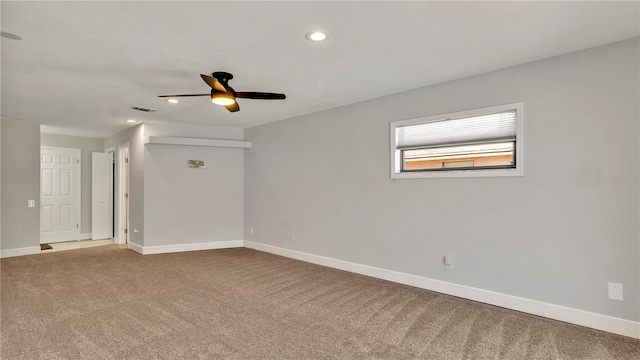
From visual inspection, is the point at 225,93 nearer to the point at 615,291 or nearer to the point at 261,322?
the point at 261,322

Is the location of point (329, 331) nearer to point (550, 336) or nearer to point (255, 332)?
point (255, 332)

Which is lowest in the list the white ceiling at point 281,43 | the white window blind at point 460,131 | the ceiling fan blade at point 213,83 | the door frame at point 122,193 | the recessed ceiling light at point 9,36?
the door frame at point 122,193

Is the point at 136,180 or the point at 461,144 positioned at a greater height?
the point at 461,144

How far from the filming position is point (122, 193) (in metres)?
7.11

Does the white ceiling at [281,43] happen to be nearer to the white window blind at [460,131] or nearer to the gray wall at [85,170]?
the white window blind at [460,131]

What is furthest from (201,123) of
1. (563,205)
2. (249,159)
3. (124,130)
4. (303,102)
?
(563,205)

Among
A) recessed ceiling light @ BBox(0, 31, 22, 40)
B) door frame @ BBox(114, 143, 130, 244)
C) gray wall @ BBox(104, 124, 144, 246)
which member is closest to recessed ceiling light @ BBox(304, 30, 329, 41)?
recessed ceiling light @ BBox(0, 31, 22, 40)

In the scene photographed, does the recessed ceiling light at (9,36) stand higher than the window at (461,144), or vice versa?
the recessed ceiling light at (9,36)

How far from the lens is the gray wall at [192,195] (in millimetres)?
6133

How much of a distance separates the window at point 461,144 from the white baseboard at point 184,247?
3.83m

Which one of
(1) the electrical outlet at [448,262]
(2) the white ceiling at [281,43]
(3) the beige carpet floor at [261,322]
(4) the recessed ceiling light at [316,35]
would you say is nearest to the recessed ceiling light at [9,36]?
(2) the white ceiling at [281,43]

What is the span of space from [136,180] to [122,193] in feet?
3.47

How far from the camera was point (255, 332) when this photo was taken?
2.81m

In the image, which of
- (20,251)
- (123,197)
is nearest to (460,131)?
(123,197)
